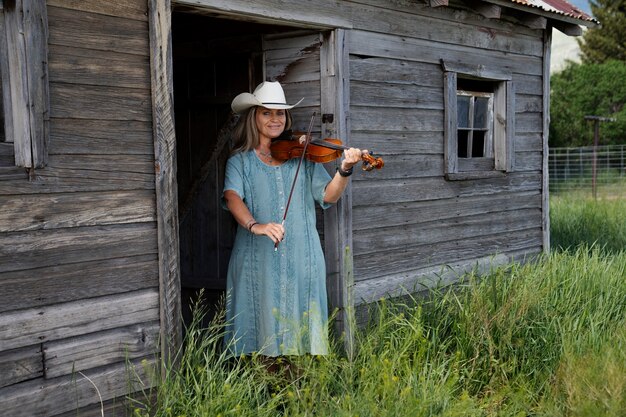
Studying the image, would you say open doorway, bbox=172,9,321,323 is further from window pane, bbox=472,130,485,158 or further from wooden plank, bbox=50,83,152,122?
window pane, bbox=472,130,485,158

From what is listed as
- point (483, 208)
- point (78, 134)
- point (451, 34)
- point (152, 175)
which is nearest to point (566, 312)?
point (483, 208)

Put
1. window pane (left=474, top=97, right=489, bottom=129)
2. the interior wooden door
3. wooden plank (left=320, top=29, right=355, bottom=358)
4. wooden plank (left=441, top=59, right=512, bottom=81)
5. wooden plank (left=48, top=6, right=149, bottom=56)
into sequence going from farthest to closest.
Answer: window pane (left=474, top=97, right=489, bottom=129)
wooden plank (left=441, top=59, right=512, bottom=81)
the interior wooden door
wooden plank (left=320, top=29, right=355, bottom=358)
wooden plank (left=48, top=6, right=149, bottom=56)

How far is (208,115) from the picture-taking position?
6734mm

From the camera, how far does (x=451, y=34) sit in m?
7.57

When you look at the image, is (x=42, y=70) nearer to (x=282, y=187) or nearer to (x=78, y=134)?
(x=78, y=134)

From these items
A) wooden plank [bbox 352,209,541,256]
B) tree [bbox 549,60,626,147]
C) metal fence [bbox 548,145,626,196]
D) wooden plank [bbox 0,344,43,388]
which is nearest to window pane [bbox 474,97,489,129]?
wooden plank [bbox 352,209,541,256]

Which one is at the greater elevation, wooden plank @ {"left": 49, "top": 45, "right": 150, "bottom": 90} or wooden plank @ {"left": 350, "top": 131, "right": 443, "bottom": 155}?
wooden plank @ {"left": 49, "top": 45, "right": 150, "bottom": 90}

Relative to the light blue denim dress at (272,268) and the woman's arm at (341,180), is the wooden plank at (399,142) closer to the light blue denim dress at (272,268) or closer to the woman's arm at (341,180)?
the woman's arm at (341,180)

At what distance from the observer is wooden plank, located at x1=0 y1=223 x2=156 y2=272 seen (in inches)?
167

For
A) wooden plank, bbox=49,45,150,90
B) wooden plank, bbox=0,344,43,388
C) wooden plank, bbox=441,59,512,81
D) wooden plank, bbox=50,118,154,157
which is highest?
wooden plank, bbox=441,59,512,81

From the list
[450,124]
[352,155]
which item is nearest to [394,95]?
[450,124]

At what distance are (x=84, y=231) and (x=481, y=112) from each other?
16.0 feet

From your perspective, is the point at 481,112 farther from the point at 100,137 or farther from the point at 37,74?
the point at 37,74

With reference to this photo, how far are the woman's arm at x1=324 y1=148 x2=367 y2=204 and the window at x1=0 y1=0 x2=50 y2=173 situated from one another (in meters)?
1.85
